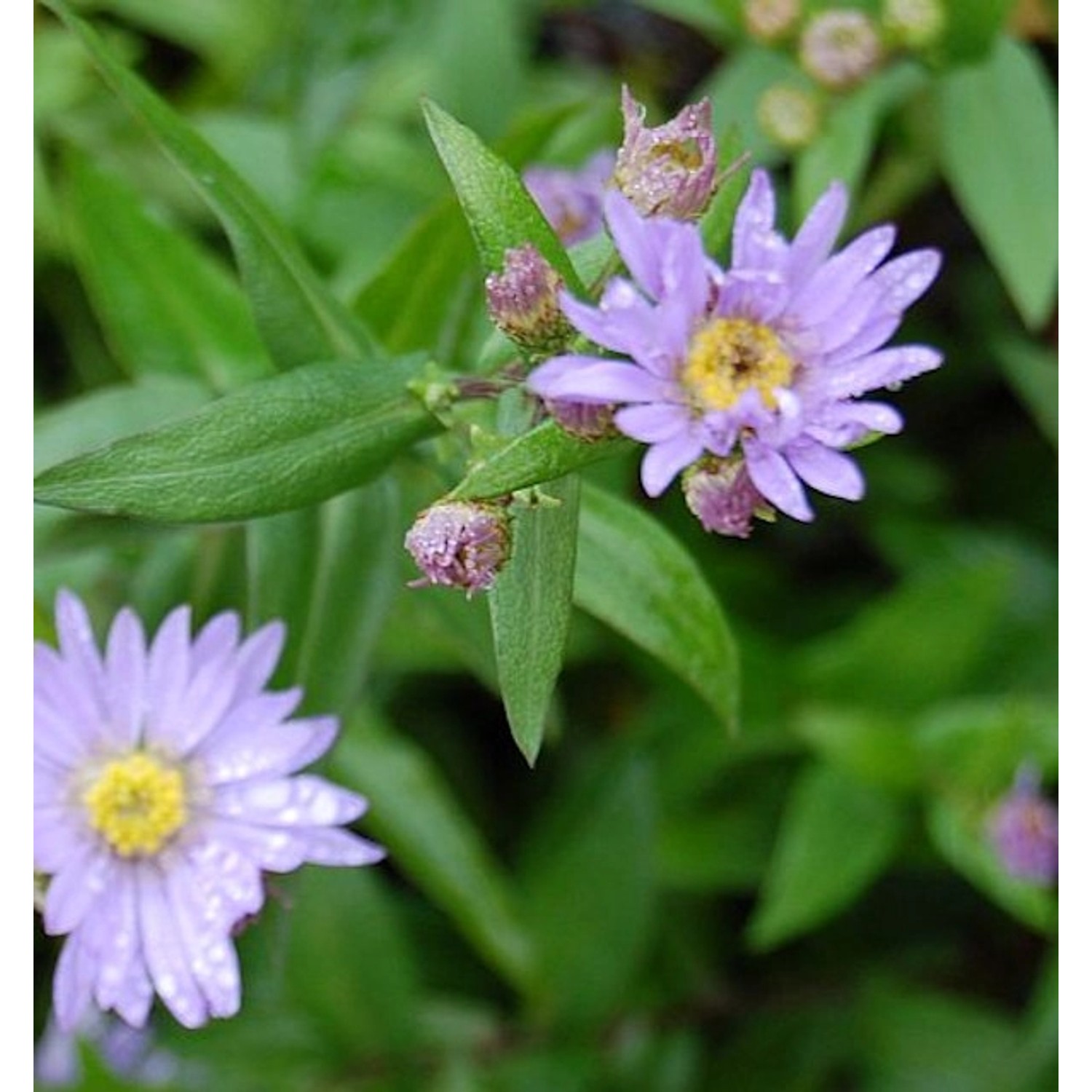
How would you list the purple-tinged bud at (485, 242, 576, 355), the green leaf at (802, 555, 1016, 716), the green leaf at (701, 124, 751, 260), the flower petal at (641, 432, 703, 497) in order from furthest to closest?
1. the green leaf at (802, 555, 1016, 716)
2. the green leaf at (701, 124, 751, 260)
3. the purple-tinged bud at (485, 242, 576, 355)
4. the flower petal at (641, 432, 703, 497)

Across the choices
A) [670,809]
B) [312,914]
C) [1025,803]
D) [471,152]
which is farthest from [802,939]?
[471,152]

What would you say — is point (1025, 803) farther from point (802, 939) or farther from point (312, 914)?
point (312, 914)

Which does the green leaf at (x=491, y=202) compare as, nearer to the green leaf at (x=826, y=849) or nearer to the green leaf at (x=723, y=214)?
the green leaf at (x=723, y=214)

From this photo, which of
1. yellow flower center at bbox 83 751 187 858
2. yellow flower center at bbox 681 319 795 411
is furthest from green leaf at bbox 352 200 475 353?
yellow flower center at bbox 681 319 795 411

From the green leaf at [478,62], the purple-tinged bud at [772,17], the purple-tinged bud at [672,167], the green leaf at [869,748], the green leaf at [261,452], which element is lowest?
the green leaf at [869,748]

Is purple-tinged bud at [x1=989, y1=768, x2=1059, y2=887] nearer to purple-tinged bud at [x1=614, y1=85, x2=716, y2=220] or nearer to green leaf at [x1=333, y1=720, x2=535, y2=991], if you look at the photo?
green leaf at [x1=333, y1=720, x2=535, y2=991]

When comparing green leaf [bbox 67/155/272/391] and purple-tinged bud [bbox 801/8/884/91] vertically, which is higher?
purple-tinged bud [bbox 801/8/884/91]

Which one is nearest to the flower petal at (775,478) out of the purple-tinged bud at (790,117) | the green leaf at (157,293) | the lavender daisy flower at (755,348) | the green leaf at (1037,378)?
the lavender daisy flower at (755,348)
